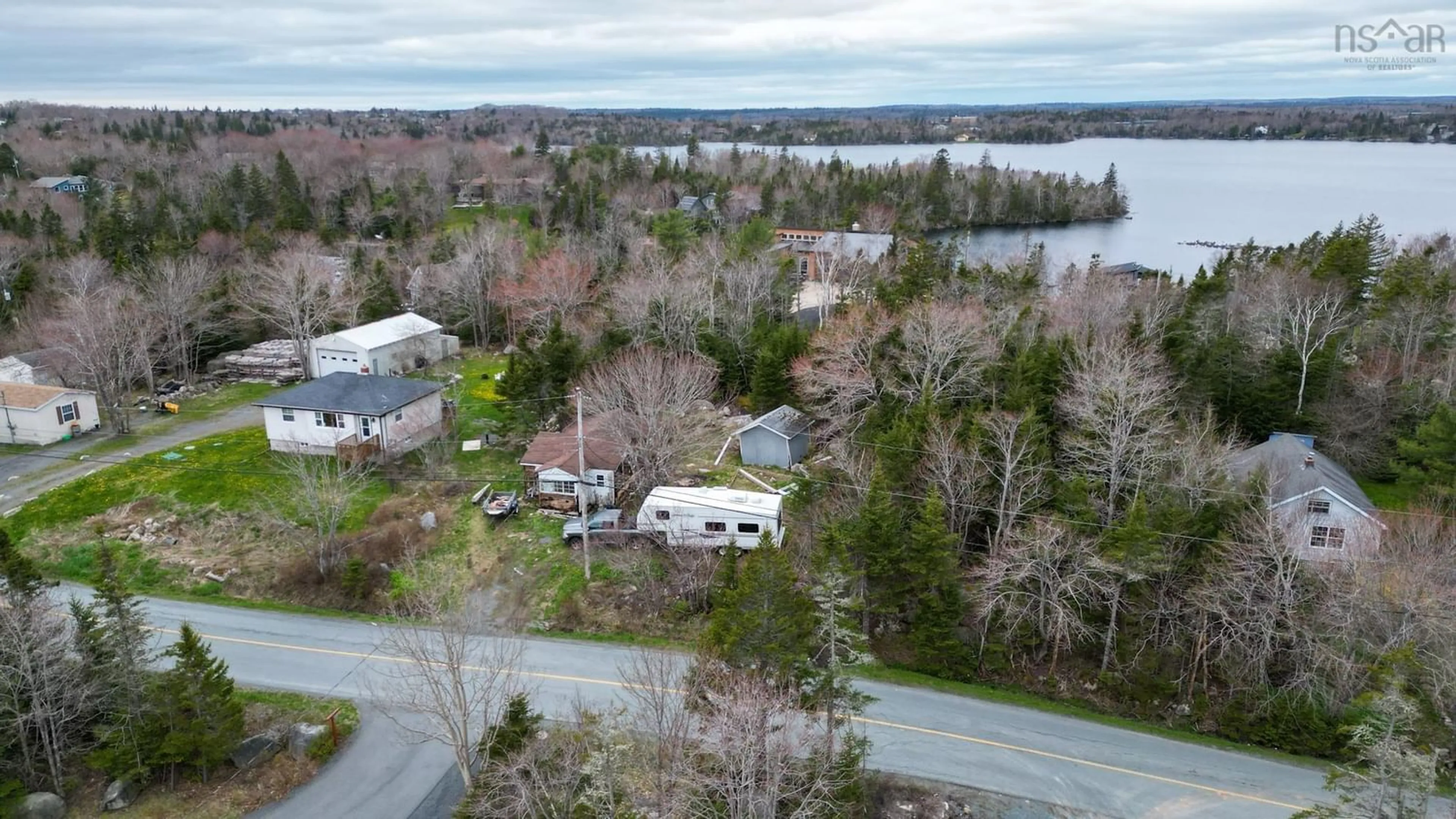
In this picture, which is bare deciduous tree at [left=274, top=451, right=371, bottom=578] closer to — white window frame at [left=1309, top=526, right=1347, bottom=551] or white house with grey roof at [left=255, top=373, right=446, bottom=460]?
white house with grey roof at [left=255, top=373, right=446, bottom=460]

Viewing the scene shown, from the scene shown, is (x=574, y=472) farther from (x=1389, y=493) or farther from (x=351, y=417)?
(x=1389, y=493)

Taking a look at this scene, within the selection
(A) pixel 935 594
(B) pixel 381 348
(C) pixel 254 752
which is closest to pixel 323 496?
(C) pixel 254 752

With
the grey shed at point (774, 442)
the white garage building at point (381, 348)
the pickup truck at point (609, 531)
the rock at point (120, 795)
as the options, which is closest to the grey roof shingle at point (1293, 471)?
the grey shed at point (774, 442)

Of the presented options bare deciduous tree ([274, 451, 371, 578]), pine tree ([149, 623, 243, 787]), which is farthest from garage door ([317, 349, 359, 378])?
pine tree ([149, 623, 243, 787])

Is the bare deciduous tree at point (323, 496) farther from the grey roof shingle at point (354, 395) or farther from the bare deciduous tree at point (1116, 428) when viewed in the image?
the bare deciduous tree at point (1116, 428)

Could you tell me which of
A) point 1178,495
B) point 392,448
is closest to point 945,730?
point 1178,495

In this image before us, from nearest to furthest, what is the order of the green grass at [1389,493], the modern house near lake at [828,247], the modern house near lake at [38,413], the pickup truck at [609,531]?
1. the pickup truck at [609,531]
2. the green grass at [1389,493]
3. the modern house near lake at [38,413]
4. the modern house near lake at [828,247]
